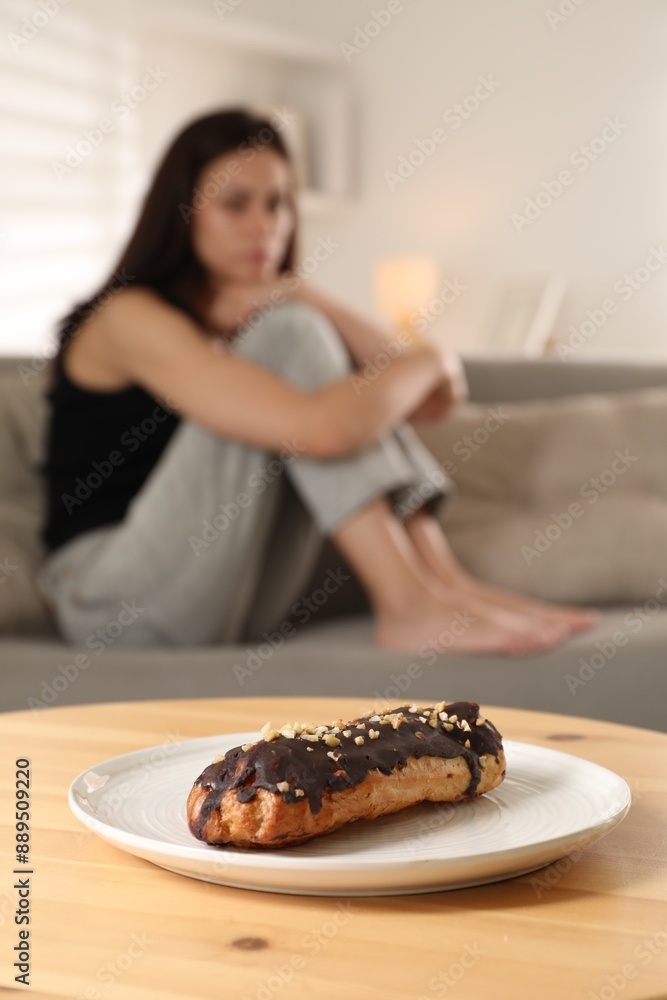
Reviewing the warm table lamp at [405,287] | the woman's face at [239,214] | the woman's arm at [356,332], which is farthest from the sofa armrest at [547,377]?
the warm table lamp at [405,287]

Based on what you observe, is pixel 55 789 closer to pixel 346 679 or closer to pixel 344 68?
pixel 346 679

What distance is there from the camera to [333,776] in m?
0.57

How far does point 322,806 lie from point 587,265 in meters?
4.43

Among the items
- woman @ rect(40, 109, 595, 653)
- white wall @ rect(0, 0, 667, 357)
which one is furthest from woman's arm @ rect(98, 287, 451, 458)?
white wall @ rect(0, 0, 667, 357)

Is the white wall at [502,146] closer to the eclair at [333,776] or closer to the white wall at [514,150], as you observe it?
the white wall at [514,150]

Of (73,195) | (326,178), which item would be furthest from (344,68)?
(73,195)

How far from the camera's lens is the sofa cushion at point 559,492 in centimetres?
186

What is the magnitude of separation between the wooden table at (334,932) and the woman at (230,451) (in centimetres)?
98

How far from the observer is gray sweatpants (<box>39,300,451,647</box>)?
1.65 meters

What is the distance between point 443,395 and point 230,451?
1.20ft

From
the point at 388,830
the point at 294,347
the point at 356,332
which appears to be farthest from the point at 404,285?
the point at 388,830

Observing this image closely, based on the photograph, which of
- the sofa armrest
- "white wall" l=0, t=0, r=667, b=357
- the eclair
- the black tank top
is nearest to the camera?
the eclair

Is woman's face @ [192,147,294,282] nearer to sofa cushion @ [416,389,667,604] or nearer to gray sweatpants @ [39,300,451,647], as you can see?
gray sweatpants @ [39,300,451,647]

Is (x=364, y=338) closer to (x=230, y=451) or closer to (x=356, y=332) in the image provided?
(x=356, y=332)
